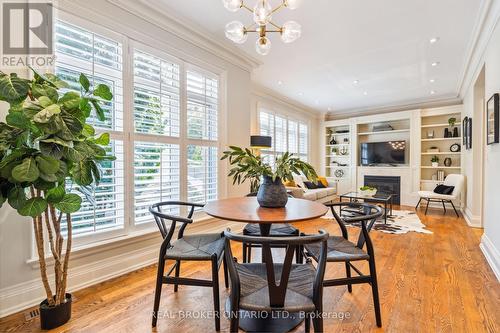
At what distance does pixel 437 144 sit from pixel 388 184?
61.5 inches

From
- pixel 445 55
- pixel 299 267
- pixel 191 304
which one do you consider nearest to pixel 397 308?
pixel 299 267

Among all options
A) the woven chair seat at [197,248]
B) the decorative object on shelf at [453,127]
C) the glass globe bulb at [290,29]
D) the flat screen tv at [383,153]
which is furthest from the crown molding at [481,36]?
the woven chair seat at [197,248]

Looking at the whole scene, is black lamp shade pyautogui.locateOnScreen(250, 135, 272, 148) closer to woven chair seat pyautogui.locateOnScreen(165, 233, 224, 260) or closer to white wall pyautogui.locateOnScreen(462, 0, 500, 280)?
woven chair seat pyautogui.locateOnScreen(165, 233, 224, 260)

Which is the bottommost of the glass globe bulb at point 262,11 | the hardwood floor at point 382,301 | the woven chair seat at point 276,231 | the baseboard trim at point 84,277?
the hardwood floor at point 382,301

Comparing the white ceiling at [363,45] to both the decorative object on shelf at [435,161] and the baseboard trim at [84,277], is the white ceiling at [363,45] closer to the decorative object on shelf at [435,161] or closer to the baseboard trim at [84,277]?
the decorative object on shelf at [435,161]

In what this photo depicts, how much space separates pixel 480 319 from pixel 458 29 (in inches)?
125

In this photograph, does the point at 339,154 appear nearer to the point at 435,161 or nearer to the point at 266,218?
Result: the point at 435,161

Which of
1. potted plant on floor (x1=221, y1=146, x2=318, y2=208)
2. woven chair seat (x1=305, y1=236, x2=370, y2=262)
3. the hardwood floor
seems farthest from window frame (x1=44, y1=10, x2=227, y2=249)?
woven chair seat (x1=305, y1=236, x2=370, y2=262)

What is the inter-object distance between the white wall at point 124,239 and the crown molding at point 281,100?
1.45 meters

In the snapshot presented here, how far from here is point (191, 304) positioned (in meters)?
2.02

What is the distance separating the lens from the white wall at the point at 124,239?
1898 millimetres

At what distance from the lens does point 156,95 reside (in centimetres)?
280

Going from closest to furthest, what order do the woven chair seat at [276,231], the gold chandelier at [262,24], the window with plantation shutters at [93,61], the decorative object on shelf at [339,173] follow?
1. the gold chandelier at [262,24]
2. the window with plantation shutters at [93,61]
3. the woven chair seat at [276,231]
4. the decorative object on shelf at [339,173]

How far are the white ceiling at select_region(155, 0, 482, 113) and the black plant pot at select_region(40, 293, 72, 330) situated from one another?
9.29ft
